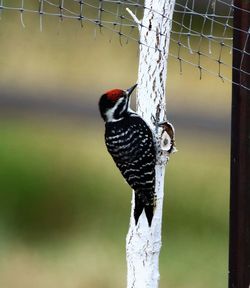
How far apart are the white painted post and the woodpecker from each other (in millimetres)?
43

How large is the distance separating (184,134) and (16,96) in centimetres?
186

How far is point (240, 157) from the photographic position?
534 cm

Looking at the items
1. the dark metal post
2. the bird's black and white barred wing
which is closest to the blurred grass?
the dark metal post

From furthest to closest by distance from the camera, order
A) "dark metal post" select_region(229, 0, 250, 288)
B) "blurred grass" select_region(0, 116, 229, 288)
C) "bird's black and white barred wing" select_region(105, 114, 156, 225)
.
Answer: "blurred grass" select_region(0, 116, 229, 288)
"bird's black and white barred wing" select_region(105, 114, 156, 225)
"dark metal post" select_region(229, 0, 250, 288)

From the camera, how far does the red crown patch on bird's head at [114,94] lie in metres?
5.45

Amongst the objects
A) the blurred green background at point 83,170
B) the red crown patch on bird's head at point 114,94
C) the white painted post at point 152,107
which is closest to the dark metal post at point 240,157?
the white painted post at point 152,107

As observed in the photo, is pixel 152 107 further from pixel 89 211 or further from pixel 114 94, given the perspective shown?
pixel 89 211

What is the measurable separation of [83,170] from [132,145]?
420 centimetres

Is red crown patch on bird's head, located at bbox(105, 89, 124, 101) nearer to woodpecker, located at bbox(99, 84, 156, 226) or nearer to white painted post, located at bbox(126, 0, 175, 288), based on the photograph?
woodpecker, located at bbox(99, 84, 156, 226)

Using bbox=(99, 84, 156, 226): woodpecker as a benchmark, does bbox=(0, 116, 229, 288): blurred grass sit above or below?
below

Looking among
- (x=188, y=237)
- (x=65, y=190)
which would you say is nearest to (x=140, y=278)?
(x=188, y=237)

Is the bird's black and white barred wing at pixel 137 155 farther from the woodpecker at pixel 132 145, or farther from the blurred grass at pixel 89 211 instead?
the blurred grass at pixel 89 211

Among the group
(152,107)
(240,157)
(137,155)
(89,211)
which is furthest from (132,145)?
(89,211)

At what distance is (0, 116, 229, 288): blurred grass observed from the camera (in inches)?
335
